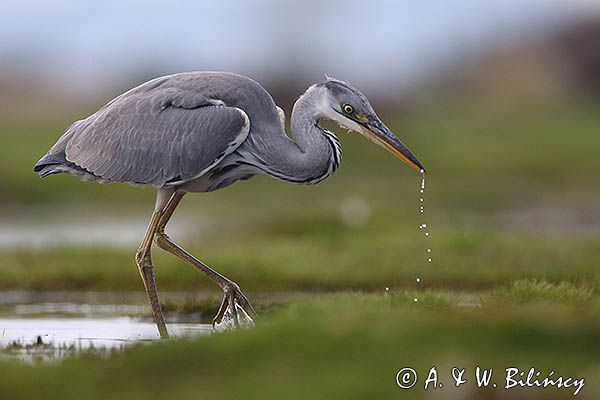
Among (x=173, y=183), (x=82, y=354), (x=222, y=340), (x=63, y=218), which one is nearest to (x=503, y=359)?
(x=222, y=340)

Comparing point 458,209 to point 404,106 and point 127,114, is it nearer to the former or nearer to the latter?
point 127,114

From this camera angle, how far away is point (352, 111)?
944 centimetres

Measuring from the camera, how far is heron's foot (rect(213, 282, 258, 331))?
9.33m

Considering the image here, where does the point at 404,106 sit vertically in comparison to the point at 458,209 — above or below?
above

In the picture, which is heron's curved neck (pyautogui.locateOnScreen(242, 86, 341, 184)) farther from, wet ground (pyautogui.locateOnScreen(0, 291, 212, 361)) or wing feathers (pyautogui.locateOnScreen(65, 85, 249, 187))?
wet ground (pyautogui.locateOnScreen(0, 291, 212, 361))

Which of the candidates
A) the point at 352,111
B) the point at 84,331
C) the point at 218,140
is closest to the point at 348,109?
the point at 352,111

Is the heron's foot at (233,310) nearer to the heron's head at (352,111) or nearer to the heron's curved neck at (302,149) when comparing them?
the heron's curved neck at (302,149)

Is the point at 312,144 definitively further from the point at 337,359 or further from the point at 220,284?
the point at 337,359

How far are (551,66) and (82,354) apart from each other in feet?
183

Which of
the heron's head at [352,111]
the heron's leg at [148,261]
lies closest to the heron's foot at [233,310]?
the heron's leg at [148,261]

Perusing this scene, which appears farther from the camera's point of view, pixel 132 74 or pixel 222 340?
pixel 132 74

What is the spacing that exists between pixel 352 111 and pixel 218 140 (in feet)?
3.10

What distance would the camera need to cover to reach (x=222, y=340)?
22.7 ft

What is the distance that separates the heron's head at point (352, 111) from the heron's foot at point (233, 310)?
138 cm
